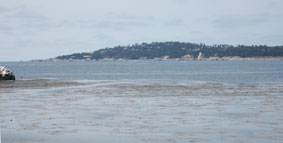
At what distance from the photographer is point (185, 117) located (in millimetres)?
23703

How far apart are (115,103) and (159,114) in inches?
277

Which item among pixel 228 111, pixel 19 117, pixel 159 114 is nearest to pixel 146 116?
pixel 159 114

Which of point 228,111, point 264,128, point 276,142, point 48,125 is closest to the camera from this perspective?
point 276,142

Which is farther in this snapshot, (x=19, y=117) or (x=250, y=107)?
(x=250, y=107)

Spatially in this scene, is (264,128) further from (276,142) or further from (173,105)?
(173,105)

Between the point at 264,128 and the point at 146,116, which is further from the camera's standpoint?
the point at 146,116

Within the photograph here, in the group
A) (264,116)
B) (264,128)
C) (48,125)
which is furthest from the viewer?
(264,116)

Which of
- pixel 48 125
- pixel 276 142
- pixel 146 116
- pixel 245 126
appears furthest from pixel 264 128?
pixel 48 125

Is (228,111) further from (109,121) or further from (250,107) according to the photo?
(109,121)

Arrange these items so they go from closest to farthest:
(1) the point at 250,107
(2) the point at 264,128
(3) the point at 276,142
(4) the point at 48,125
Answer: (3) the point at 276,142, (2) the point at 264,128, (4) the point at 48,125, (1) the point at 250,107

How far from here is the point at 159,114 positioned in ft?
82.2

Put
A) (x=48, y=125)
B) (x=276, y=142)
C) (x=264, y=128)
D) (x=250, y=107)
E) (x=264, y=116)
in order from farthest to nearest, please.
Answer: (x=250, y=107) → (x=264, y=116) → (x=48, y=125) → (x=264, y=128) → (x=276, y=142)

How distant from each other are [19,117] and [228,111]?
1191 centimetres

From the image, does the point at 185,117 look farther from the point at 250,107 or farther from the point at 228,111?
the point at 250,107
